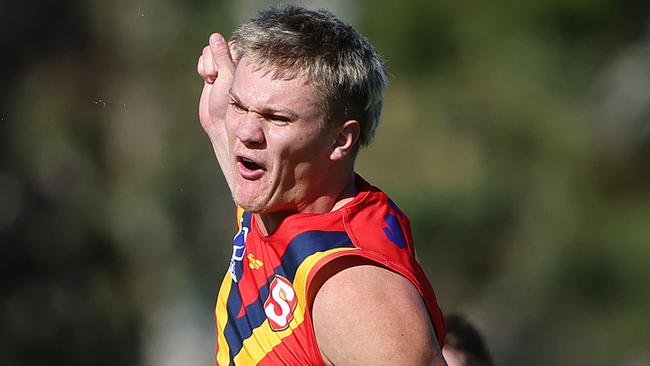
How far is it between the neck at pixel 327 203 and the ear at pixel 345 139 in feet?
0.35

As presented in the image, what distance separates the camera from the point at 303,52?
13.7 feet

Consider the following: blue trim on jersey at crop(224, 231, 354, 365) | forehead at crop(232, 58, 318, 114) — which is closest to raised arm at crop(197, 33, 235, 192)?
blue trim on jersey at crop(224, 231, 354, 365)

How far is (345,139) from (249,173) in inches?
A: 12.9

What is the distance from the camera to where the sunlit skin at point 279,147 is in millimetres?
4160

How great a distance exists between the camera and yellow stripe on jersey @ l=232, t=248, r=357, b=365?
405 cm

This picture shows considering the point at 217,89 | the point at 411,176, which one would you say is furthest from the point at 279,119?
the point at 411,176

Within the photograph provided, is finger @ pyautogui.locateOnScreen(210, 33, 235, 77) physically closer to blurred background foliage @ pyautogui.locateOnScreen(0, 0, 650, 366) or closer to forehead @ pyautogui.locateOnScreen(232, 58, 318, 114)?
forehead @ pyautogui.locateOnScreen(232, 58, 318, 114)

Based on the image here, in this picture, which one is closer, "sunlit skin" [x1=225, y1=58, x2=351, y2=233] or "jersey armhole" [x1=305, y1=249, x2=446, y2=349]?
"jersey armhole" [x1=305, y1=249, x2=446, y2=349]

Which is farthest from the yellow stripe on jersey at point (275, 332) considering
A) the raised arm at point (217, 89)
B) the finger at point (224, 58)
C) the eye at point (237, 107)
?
the finger at point (224, 58)

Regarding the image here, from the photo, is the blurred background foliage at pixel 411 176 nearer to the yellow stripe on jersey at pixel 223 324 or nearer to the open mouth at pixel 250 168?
the yellow stripe on jersey at pixel 223 324

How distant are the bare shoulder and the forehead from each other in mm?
550

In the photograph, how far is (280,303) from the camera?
425cm

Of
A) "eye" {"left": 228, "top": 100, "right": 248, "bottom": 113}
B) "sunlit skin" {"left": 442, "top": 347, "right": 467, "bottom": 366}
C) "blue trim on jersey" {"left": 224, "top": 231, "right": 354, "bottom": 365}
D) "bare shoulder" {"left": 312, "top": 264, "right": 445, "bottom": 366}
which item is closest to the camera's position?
"bare shoulder" {"left": 312, "top": 264, "right": 445, "bottom": 366}

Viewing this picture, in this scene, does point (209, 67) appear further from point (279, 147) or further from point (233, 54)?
point (279, 147)
